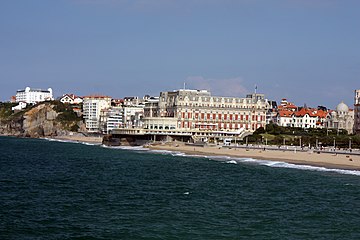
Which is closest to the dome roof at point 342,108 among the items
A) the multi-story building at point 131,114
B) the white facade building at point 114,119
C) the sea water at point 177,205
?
the multi-story building at point 131,114

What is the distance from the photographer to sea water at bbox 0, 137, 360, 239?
28.7m

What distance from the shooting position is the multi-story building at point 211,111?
140250 mm

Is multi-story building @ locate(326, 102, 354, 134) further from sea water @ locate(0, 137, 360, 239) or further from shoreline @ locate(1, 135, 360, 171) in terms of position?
sea water @ locate(0, 137, 360, 239)

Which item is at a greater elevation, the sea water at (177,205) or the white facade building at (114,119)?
the white facade building at (114,119)

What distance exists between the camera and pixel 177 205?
36.2 meters

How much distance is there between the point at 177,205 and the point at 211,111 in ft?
350

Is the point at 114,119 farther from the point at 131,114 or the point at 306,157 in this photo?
the point at 306,157

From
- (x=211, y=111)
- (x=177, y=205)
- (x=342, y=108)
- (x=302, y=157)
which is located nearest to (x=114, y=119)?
(x=211, y=111)

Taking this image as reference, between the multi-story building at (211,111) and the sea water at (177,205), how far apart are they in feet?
267

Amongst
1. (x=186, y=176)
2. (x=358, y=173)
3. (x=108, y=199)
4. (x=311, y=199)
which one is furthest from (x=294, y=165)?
(x=108, y=199)

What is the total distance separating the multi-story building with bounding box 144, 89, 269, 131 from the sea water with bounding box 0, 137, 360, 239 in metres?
81.5

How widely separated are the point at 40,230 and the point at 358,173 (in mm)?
37498

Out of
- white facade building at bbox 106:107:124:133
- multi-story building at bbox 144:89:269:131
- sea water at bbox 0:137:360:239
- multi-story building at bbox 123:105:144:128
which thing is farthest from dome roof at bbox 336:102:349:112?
sea water at bbox 0:137:360:239

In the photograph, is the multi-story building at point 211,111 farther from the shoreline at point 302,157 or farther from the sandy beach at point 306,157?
the sandy beach at point 306,157
